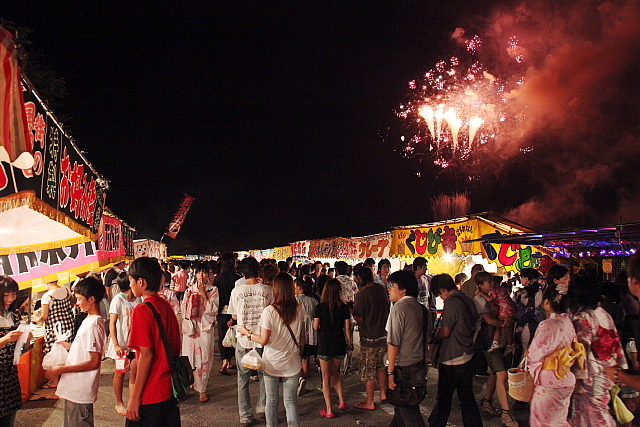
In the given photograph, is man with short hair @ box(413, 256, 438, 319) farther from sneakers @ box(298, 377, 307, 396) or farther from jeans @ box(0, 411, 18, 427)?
jeans @ box(0, 411, 18, 427)

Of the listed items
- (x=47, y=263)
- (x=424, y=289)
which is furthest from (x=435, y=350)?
(x=47, y=263)

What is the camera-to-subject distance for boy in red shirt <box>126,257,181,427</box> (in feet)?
11.2

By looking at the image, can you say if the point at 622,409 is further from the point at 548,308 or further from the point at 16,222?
the point at 16,222

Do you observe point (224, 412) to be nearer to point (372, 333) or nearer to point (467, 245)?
point (372, 333)

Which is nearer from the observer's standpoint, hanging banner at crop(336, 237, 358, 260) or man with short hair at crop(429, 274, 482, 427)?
man with short hair at crop(429, 274, 482, 427)

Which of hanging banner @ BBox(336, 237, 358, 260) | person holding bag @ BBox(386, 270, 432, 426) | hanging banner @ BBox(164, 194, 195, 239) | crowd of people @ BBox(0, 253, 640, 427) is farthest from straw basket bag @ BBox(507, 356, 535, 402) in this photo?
hanging banner @ BBox(164, 194, 195, 239)

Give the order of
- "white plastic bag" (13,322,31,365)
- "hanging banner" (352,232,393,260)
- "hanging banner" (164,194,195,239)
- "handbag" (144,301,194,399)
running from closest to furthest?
1. "handbag" (144,301,194,399)
2. "white plastic bag" (13,322,31,365)
3. "hanging banner" (352,232,393,260)
4. "hanging banner" (164,194,195,239)

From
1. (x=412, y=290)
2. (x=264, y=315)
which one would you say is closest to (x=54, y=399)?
(x=264, y=315)

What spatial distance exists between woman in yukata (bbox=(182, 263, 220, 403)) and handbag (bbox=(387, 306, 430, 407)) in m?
3.41

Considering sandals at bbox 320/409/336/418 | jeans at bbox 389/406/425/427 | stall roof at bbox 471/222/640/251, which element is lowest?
sandals at bbox 320/409/336/418

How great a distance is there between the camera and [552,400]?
4.27m

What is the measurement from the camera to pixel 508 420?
573cm

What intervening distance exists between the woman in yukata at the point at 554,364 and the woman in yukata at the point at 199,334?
4.59 m

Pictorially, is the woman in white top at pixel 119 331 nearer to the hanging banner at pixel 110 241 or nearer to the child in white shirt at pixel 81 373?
the child in white shirt at pixel 81 373
